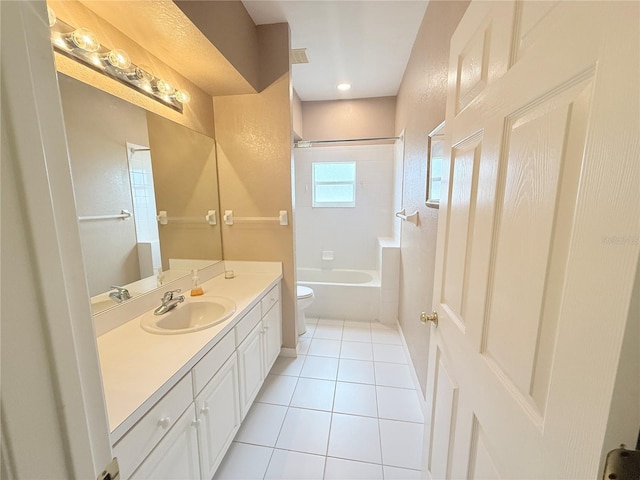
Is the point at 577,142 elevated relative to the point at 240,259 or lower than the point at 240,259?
elevated

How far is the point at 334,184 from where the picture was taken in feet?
12.1

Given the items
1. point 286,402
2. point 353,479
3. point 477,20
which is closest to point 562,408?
point 477,20

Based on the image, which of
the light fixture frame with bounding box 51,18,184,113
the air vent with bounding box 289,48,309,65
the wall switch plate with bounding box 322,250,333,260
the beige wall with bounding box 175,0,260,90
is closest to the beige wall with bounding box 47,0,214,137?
the light fixture frame with bounding box 51,18,184,113

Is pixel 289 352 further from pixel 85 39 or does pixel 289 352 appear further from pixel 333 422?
pixel 85 39

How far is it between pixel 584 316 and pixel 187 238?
78.7 inches

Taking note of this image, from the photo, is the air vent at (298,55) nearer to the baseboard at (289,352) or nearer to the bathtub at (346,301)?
the bathtub at (346,301)

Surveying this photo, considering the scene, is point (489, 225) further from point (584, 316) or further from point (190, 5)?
point (190, 5)

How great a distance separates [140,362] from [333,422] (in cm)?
126

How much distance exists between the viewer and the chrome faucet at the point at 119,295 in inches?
49.9

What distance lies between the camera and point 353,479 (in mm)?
1347

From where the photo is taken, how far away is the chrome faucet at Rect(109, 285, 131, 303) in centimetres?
127

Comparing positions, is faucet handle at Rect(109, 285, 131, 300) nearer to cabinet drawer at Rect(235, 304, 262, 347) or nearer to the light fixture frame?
cabinet drawer at Rect(235, 304, 262, 347)

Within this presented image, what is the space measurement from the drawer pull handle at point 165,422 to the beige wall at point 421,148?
1421 mm

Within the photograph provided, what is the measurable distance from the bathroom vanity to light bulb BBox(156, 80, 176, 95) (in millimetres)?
1197
